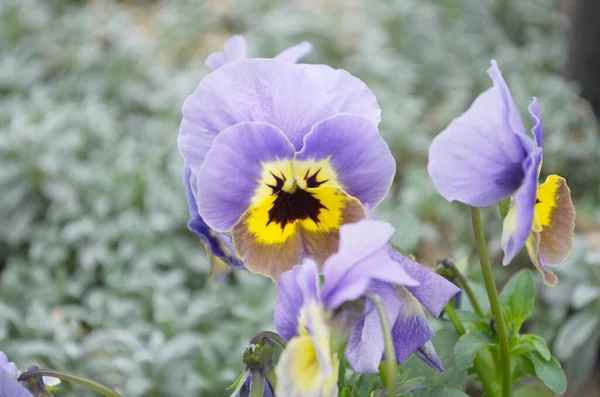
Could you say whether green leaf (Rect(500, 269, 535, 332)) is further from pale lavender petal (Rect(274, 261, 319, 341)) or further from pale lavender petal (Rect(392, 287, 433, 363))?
pale lavender petal (Rect(274, 261, 319, 341))

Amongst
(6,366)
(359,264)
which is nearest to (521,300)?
(359,264)

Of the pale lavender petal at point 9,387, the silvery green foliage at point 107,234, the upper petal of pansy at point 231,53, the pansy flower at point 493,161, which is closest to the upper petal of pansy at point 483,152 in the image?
the pansy flower at point 493,161

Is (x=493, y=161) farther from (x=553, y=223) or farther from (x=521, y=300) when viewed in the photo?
(x=521, y=300)

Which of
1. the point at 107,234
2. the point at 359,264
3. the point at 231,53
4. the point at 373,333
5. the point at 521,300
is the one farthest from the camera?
the point at 107,234

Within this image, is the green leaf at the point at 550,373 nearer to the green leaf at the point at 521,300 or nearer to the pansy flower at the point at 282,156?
the green leaf at the point at 521,300

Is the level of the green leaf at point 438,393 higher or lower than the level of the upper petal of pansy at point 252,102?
lower

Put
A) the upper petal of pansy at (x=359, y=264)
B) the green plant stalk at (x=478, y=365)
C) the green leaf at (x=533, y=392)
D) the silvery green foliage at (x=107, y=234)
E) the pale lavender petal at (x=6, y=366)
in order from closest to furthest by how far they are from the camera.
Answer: the upper petal of pansy at (x=359, y=264) → the pale lavender petal at (x=6, y=366) → the green plant stalk at (x=478, y=365) → the green leaf at (x=533, y=392) → the silvery green foliage at (x=107, y=234)
